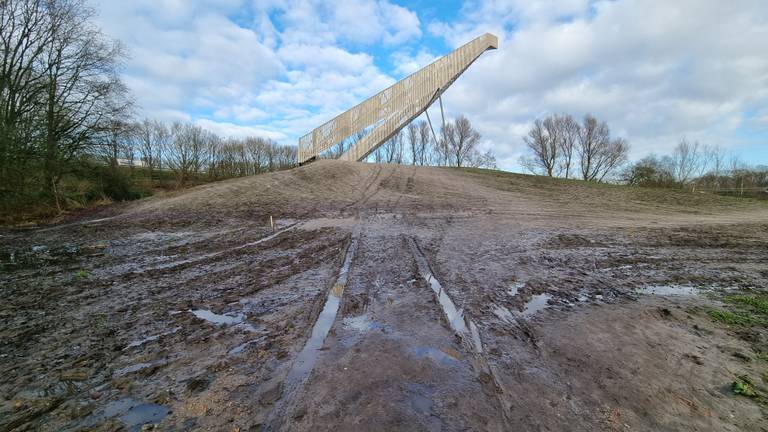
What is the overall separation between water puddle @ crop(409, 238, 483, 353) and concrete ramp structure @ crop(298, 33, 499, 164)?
23.1 metres

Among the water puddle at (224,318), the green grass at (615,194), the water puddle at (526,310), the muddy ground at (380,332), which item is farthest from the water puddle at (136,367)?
the green grass at (615,194)

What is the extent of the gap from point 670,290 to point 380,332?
4527 millimetres

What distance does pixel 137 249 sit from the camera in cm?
707

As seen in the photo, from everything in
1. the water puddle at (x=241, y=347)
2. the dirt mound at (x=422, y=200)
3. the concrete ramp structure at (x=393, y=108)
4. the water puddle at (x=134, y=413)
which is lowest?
the water puddle at (x=134, y=413)

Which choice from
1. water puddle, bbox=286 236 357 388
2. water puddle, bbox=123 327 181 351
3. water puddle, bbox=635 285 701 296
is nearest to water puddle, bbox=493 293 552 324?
water puddle, bbox=635 285 701 296

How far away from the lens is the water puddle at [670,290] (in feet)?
15.2

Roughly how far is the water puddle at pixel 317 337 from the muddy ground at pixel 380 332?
2cm

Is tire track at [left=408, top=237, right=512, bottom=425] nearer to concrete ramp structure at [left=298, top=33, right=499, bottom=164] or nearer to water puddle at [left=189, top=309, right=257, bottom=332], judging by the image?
water puddle at [left=189, top=309, right=257, bottom=332]

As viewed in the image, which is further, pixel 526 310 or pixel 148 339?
pixel 526 310

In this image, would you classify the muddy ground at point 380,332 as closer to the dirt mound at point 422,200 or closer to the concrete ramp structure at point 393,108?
the dirt mound at point 422,200

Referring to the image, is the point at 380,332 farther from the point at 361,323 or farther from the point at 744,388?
A: the point at 744,388

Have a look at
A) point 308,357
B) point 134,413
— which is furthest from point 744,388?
point 134,413

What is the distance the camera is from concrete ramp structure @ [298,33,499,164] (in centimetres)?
2720

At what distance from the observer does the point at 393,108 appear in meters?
27.4
